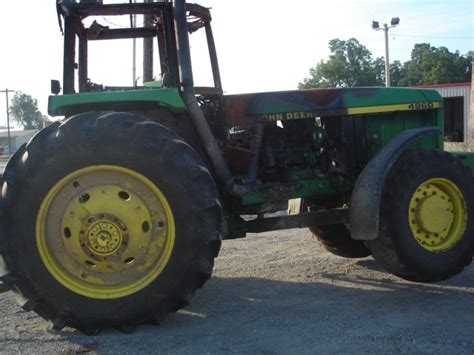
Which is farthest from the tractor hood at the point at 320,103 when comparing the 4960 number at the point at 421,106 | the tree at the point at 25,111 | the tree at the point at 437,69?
the tree at the point at 25,111

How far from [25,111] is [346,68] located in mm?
66236

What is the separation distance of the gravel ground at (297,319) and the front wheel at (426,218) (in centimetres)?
26

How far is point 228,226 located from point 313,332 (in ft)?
4.70

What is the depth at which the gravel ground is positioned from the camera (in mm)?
4047

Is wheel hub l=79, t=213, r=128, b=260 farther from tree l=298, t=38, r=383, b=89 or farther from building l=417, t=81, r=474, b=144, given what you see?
tree l=298, t=38, r=383, b=89

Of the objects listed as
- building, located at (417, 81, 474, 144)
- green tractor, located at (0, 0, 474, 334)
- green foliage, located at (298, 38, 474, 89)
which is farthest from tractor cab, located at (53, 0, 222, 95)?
green foliage, located at (298, 38, 474, 89)

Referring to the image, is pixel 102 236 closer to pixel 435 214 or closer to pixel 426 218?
pixel 426 218

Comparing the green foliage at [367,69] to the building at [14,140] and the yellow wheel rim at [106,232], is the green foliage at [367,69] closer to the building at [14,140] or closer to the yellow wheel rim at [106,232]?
the building at [14,140]

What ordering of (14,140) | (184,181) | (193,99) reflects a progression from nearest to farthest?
(184,181)
(193,99)
(14,140)

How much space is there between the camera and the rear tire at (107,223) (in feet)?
13.7

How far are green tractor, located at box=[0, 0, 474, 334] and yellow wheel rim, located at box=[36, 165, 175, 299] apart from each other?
0.01 meters

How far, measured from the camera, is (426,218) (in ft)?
17.9

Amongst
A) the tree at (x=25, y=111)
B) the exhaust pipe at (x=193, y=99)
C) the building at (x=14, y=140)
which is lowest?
the exhaust pipe at (x=193, y=99)

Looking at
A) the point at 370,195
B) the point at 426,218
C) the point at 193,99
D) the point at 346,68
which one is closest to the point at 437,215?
the point at 426,218
